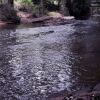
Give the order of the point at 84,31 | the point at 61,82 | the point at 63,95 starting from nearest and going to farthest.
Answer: the point at 63,95
the point at 61,82
the point at 84,31

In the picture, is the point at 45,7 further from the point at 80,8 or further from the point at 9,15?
the point at 9,15

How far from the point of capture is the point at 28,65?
13.9 metres

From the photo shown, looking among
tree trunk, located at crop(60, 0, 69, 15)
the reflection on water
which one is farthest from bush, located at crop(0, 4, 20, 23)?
tree trunk, located at crop(60, 0, 69, 15)

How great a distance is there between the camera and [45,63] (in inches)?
558

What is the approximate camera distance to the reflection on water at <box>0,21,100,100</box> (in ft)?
35.2

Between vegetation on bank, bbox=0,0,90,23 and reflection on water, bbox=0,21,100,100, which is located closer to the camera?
reflection on water, bbox=0,21,100,100

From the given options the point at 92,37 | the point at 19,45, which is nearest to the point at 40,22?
the point at 92,37

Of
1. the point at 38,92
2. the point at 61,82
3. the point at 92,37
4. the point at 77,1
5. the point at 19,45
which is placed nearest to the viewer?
the point at 38,92

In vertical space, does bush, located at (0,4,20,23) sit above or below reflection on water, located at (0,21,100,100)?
above

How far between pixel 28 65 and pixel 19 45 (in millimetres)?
5068

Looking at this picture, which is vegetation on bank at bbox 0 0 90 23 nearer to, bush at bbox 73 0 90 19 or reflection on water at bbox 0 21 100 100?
bush at bbox 73 0 90 19

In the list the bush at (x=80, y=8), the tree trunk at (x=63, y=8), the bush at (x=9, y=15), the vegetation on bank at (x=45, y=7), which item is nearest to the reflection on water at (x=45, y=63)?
the bush at (x=9, y=15)

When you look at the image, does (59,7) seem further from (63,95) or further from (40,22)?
(63,95)

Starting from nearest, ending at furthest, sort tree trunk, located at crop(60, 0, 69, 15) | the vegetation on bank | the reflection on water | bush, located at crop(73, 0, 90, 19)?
the reflection on water, the vegetation on bank, tree trunk, located at crop(60, 0, 69, 15), bush, located at crop(73, 0, 90, 19)
